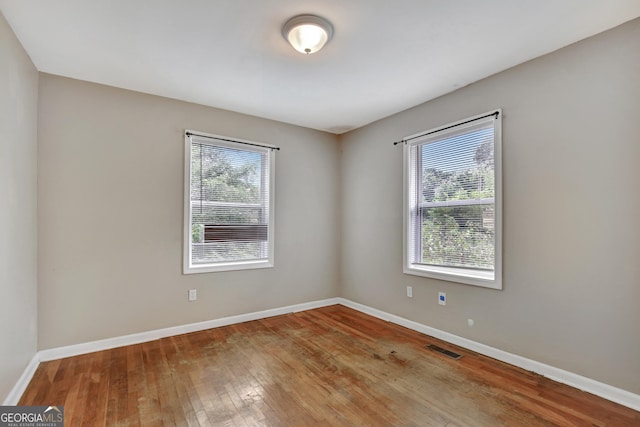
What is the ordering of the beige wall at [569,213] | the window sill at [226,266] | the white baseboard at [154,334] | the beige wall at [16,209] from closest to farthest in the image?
the beige wall at [16,209], the beige wall at [569,213], the white baseboard at [154,334], the window sill at [226,266]

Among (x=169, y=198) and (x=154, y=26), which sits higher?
(x=154, y=26)

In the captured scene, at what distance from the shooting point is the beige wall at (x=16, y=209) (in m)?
2.00

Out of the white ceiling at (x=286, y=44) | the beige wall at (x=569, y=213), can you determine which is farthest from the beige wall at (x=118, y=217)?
the beige wall at (x=569, y=213)

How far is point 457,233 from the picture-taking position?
321cm

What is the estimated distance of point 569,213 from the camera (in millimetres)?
2381

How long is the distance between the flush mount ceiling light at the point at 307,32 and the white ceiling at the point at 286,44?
1.9 inches

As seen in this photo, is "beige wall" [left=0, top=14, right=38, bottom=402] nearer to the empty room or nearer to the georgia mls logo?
the empty room

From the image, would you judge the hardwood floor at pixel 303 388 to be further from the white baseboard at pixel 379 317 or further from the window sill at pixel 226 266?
the window sill at pixel 226 266

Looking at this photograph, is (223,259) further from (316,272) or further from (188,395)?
(188,395)

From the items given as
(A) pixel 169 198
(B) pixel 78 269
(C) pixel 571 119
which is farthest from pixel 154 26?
(C) pixel 571 119

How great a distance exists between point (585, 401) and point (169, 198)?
157 inches

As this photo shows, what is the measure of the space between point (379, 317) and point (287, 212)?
1863 millimetres

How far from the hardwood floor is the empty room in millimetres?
21

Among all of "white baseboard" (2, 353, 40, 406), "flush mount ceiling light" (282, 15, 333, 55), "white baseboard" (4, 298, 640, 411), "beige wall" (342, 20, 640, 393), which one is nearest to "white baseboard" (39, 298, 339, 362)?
"white baseboard" (4, 298, 640, 411)
